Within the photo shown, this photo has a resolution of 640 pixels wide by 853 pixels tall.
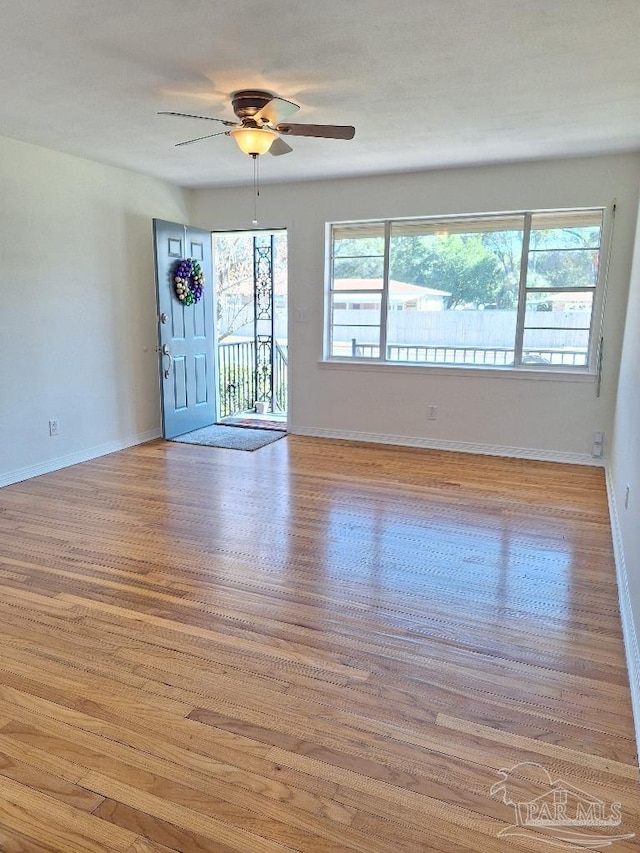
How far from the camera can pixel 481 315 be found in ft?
16.5

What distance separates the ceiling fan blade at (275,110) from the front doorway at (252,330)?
3457 millimetres

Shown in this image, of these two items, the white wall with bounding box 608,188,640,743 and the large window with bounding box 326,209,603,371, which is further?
the large window with bounding box 326,209,603,371

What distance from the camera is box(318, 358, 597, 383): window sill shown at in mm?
4762

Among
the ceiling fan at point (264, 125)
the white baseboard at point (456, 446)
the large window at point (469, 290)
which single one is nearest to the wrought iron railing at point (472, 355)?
the large window at point (469, 290)

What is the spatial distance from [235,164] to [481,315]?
2.56 m

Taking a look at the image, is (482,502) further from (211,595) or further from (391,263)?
(391,263)

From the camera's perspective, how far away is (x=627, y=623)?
2.27 meters

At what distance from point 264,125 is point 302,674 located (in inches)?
112

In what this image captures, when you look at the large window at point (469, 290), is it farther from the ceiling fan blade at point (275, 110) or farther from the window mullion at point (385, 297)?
the ceiling fan blade at point (275, 110)

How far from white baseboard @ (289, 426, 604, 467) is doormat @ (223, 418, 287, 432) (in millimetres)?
361

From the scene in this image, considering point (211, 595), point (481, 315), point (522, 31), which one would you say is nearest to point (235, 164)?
point (481, 315)

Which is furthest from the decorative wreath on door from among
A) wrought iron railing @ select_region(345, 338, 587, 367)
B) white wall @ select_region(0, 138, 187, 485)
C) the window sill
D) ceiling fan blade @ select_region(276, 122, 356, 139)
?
ceiling fan blade @ select_region(276, 122, 356, 139)

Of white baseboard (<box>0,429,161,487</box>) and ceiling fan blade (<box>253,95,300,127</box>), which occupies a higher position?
ceiling fan blade (<box>253,95,300,127</box>)

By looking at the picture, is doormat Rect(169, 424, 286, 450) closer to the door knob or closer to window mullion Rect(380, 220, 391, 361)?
the door knob
